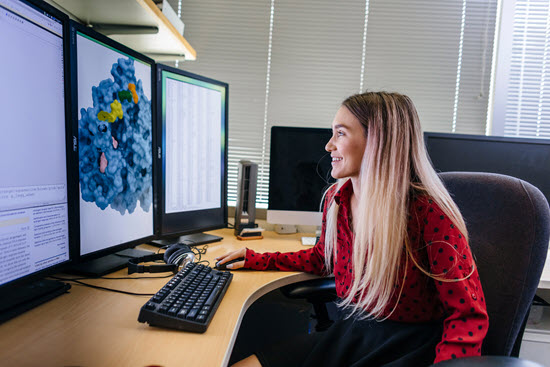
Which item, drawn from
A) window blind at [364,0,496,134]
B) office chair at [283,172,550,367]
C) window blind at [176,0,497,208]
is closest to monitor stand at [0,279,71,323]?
office chair at [283,172,550,367]

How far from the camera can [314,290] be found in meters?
1.08

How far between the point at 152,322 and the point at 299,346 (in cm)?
50

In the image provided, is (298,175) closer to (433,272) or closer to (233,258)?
(233,258)

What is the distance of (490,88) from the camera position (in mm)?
1862

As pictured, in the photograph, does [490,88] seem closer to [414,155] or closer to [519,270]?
[414,155]

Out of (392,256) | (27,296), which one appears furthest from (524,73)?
(27,296)

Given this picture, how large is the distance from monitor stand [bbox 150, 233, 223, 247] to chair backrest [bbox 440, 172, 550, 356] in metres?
0.95

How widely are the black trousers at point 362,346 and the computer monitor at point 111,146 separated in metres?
0.55

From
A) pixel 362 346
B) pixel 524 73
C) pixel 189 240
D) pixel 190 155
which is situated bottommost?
pixel 362 346

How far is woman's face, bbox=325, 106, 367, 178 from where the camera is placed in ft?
3.22

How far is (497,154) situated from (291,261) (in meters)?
1.04

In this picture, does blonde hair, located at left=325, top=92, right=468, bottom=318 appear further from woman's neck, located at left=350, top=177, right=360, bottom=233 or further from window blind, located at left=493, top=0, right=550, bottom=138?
window blind, located at left=493, top=0, right=550, bottom=138

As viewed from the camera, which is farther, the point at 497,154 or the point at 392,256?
the point at 497,154

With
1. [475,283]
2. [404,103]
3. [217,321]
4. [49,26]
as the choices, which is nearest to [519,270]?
[475,283]
